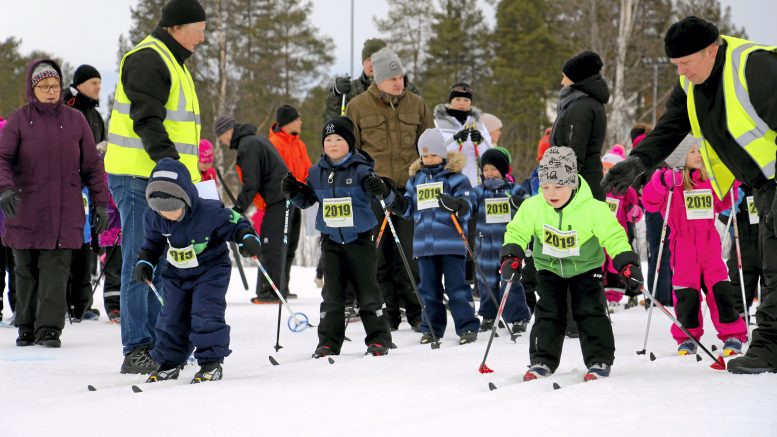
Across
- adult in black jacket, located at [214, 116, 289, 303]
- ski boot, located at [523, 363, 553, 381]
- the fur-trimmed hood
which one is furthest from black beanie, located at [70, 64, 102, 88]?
ski boot, located at [523, 363, 553, 381]

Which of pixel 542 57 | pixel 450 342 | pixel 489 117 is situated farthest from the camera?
pixel 542 57

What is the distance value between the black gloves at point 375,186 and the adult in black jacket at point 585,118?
60.3 inches

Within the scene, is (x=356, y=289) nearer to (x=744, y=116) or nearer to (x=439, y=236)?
(x=439, y=236)

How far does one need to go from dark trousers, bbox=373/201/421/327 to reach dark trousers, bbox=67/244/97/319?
262 cm

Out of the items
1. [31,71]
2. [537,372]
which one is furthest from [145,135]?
[537,372]

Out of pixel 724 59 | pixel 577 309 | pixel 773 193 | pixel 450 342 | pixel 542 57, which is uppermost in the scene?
pixel 542 57

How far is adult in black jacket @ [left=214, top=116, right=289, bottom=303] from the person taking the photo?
10477 mm

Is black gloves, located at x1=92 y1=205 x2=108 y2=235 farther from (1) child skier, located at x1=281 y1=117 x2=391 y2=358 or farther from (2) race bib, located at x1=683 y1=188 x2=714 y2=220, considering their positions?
(2) race bib, located at x1=683 y1=188 x2=714 y2=220

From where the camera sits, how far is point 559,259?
200 inches

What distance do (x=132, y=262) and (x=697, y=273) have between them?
350 centimetres

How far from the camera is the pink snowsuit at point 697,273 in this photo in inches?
241

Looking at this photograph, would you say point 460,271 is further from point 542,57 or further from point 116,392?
point 542,57

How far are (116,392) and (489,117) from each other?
6454mm

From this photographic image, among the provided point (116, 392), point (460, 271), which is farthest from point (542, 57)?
point (116, 392)
